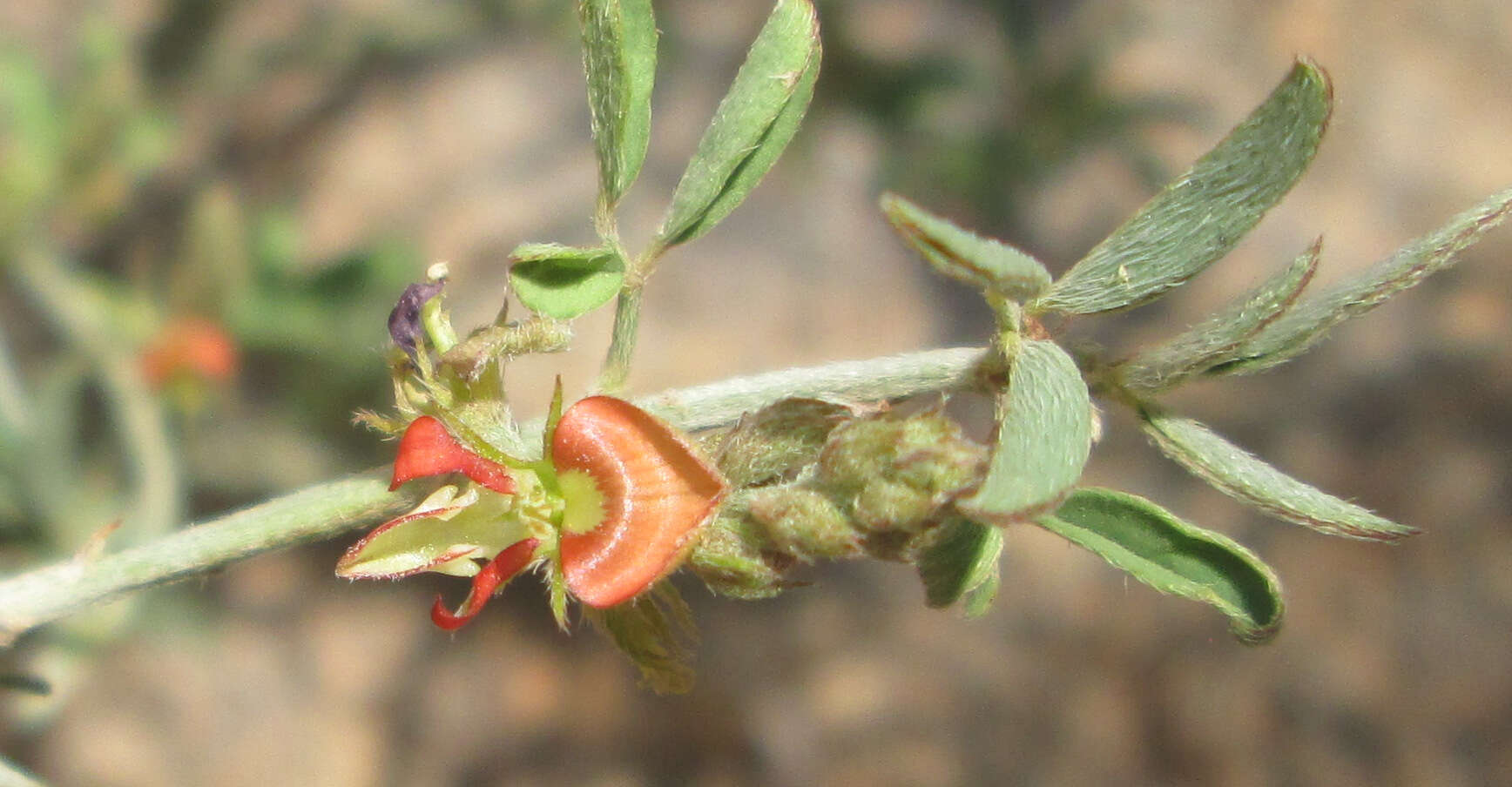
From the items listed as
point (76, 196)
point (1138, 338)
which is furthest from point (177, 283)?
point (1138, 338)

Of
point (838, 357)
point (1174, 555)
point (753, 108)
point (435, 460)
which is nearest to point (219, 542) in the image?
point (435, 460)

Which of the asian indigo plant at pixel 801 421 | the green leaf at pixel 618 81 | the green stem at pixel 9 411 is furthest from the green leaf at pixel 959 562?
the green stem at pixel 9 411

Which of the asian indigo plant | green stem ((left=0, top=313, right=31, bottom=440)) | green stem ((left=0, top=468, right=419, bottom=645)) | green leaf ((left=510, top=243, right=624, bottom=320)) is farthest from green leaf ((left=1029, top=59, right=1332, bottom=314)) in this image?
green stem ((left=0, top=313, right=31, bottom=440))

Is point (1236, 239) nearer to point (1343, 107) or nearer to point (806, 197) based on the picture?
point (806, 197)

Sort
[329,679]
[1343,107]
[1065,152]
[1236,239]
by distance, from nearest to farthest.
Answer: [1236,239] → [1065,152] → [329,679] → [1343,107]

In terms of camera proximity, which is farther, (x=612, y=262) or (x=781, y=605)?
(x=781, y=605)

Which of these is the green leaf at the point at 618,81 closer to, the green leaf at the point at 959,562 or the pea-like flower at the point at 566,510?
the pea-like flower at the point at 566,510

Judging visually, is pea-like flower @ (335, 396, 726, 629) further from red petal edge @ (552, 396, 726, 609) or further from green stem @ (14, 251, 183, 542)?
green stem @ (14, 251, 183, 542)

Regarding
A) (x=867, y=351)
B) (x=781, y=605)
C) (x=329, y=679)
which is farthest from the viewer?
(x=867, y=351)
